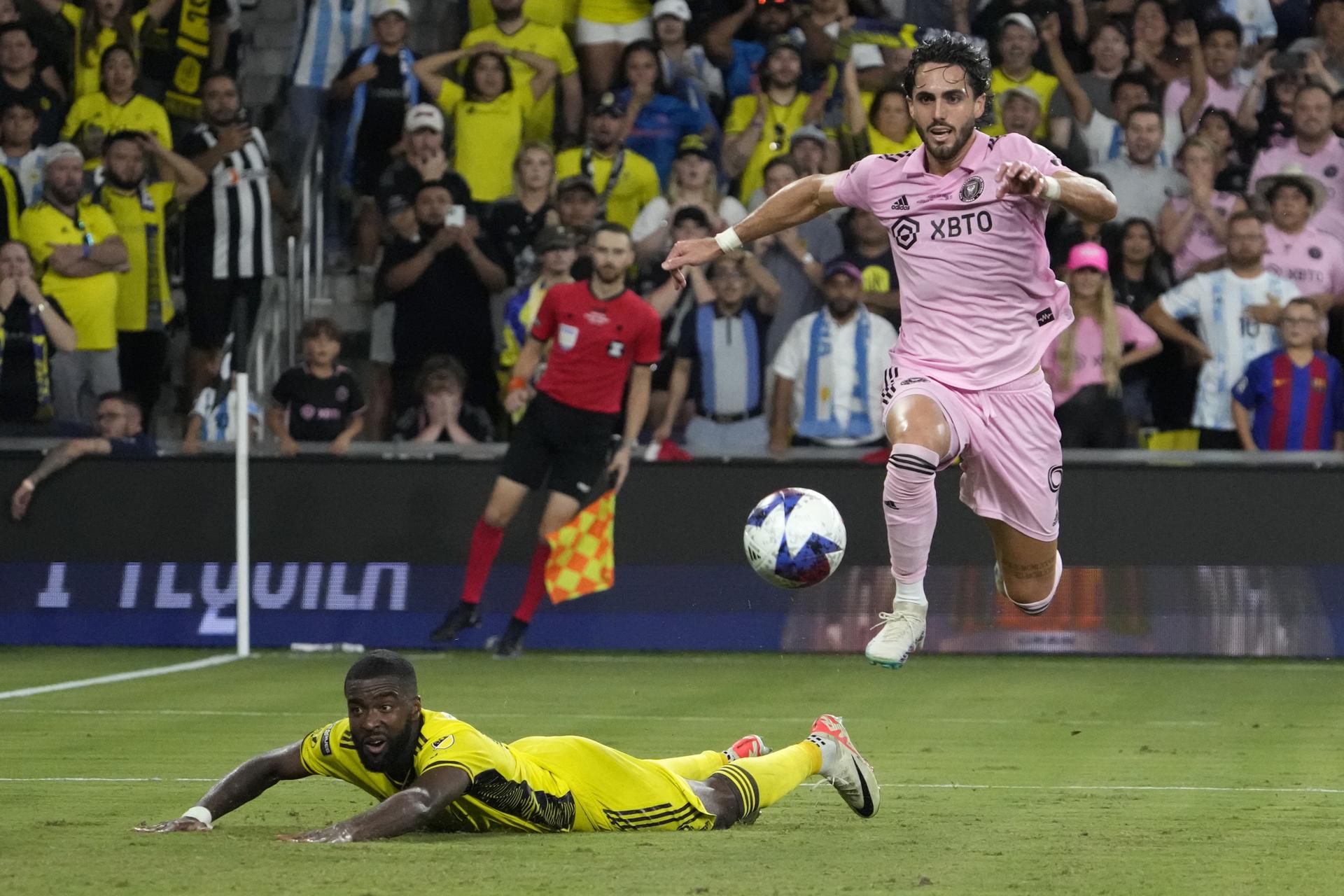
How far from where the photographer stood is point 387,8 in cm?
1658

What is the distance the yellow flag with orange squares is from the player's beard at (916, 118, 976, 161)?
22.3 feet

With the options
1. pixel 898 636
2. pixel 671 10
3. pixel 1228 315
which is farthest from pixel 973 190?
pixel 671 10

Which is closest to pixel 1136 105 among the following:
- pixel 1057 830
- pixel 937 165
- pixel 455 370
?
pixel 455 370

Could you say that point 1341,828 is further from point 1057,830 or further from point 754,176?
point 754,176

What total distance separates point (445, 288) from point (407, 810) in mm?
8931

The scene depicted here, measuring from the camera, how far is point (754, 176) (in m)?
15.9

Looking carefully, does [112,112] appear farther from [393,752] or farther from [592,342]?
[393,752]

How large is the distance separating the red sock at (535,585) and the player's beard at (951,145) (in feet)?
22.4

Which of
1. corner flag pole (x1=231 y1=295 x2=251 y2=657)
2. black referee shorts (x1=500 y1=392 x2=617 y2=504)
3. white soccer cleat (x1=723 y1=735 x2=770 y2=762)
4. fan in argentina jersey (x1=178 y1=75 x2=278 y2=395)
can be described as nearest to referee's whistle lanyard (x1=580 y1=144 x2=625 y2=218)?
black referee shorts (x1=500 y1=392 x2=617 y2=504)

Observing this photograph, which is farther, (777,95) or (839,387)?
(777,95)

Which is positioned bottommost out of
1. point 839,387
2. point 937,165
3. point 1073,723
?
point 1073,723

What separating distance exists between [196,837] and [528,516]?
26.3 ft

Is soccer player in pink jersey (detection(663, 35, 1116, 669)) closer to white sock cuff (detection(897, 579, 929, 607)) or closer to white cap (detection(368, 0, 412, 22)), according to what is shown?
white sock cuff (detection(897, 579, 929, 607))

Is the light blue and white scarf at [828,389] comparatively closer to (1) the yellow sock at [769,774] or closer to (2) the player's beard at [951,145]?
(2) the player's beard at [951,145]
